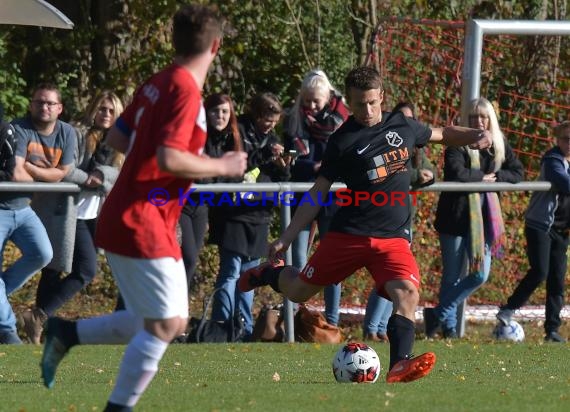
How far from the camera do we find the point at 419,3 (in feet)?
60.2

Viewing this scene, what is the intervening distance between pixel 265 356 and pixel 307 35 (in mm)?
8776

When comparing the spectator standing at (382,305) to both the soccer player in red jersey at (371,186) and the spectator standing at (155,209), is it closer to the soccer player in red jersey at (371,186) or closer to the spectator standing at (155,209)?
the soccer player in red jersey at (371,186)

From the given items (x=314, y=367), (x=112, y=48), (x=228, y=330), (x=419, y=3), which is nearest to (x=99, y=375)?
(x=314, y=367)

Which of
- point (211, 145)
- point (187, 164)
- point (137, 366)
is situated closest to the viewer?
point (187, 164)

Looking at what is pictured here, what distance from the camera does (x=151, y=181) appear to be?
614cm

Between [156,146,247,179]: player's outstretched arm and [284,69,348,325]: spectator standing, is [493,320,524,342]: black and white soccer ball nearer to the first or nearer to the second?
[284,69,348,325]: spectator standing

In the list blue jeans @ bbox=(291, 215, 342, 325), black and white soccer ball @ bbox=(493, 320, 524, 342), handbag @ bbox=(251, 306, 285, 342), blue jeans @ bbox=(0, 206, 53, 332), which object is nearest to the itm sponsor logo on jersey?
blue jeans @ bbox=(291, 215, 342, 325)

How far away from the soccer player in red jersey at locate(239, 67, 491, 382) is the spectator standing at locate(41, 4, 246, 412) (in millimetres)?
2682

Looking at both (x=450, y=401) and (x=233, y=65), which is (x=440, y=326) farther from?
(x=233, y=65)

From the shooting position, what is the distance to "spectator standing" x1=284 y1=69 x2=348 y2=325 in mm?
11906

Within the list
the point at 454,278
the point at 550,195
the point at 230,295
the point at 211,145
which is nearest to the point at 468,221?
the point at 454,278

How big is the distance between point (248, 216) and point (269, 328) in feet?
3.24

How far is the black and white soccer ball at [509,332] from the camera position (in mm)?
12312

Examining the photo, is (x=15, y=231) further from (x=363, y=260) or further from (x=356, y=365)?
(x=356, y=365)
